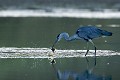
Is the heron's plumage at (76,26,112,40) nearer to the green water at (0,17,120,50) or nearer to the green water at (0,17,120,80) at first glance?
the green water at (0,17,120,80)

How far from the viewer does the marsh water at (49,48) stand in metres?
15.6

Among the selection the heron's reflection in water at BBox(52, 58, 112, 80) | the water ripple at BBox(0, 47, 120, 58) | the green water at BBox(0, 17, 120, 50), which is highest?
the green water at BBox(0, 17, 120, 50)

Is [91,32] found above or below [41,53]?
above

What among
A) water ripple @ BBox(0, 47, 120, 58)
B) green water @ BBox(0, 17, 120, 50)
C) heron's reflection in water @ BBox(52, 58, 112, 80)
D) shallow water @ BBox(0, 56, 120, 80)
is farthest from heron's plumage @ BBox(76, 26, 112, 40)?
heron's reflection in water @ BBox(52, 58, 112, 80)

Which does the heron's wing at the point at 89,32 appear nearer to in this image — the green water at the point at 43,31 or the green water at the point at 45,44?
the green water at the point at 45,44

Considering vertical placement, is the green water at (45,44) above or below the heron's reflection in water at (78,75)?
above

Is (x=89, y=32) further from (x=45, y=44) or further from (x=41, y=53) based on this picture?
(x=45, y=44)

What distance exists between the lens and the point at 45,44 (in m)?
22.4

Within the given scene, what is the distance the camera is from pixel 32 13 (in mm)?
41219

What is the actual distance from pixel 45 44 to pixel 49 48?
1.66 metres

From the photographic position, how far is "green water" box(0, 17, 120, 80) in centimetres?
1562

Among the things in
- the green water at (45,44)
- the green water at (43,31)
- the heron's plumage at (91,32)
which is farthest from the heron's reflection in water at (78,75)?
the green water at (43,31)

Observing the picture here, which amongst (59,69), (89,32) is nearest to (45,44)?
(89,32)

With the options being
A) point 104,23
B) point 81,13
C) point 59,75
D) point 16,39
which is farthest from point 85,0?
point 59,75
